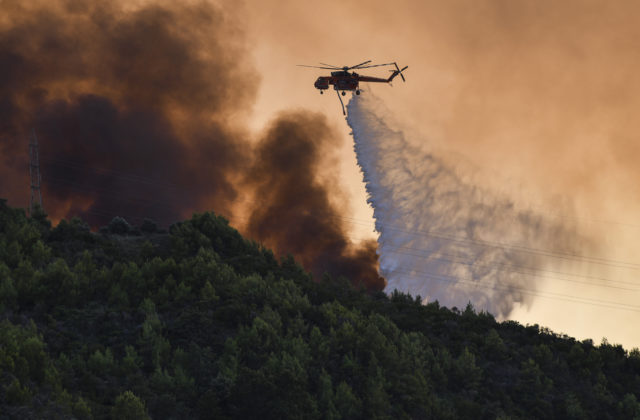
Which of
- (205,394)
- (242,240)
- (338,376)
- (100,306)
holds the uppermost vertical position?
(242,240)

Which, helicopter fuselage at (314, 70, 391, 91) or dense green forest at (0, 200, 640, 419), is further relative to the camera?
helicopter fuselage at (314, 70, 391, 91)

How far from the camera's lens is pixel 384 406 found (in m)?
71.7

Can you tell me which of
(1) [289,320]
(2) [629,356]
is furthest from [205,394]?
(2) [629,356]

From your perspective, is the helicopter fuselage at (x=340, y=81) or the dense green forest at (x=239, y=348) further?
the helicopter fuselage at (x=340, y=81)

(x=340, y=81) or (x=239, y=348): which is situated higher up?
(x=340, y=81)

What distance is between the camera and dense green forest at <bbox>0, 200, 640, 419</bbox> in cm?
6781

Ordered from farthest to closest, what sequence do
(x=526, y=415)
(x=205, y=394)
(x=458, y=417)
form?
(x=526, y=415) < (x=458, y=417) < (x=205, y=394)

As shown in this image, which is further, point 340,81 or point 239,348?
point 340,81

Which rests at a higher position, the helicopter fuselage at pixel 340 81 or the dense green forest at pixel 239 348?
the helicopter fuselage at pixel 340 81

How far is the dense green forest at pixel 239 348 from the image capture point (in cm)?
6781

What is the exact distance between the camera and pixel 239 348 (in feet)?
259

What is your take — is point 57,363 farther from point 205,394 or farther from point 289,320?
point 289,320

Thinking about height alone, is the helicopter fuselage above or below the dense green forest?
above

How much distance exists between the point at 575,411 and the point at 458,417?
52.5ft
